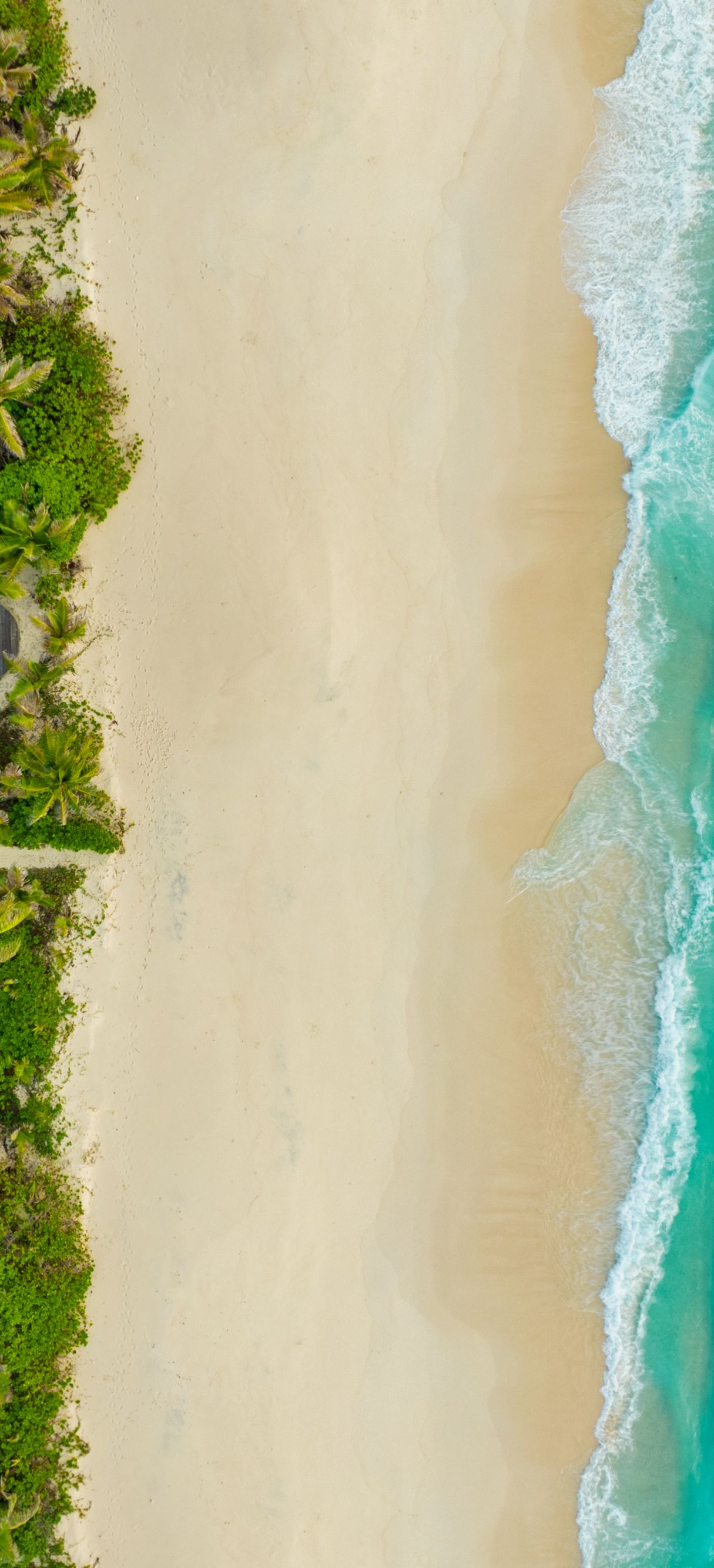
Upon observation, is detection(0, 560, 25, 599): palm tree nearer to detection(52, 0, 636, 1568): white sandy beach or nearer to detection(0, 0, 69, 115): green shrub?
detection(52, 0, 636, 1568): white sandy beach

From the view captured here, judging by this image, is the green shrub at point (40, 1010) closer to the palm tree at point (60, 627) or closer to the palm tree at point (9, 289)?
the palm tree at point (60, 627)


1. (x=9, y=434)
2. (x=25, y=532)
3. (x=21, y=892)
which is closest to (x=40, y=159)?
(x=9, y=434)

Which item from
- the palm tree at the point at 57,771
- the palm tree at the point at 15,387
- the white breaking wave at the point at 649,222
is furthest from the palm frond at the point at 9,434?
the white breaking wave at the point at 649,222

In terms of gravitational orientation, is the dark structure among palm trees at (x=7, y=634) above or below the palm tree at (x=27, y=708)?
above

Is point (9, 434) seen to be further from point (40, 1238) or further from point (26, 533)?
point (40, 1238)

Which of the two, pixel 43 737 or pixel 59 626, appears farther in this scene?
pixel 59 626

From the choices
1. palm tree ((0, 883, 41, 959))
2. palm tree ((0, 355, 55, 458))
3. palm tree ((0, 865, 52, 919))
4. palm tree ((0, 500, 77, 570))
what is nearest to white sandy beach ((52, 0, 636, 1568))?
palm tree ((0, 500, 77, 570))

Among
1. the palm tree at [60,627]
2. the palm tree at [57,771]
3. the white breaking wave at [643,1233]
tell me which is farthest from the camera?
the palm tree at [60,627]
